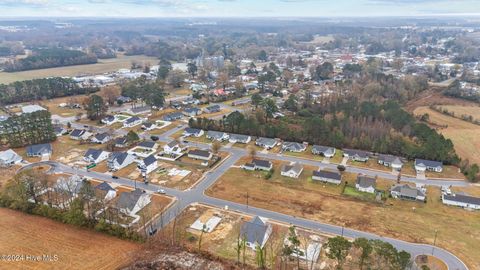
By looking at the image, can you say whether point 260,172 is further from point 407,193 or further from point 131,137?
point 131,137

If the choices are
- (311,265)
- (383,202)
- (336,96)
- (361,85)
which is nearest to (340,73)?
(361,85)

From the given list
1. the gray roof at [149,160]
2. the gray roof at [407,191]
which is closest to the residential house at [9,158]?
the gray roof at [149,160]

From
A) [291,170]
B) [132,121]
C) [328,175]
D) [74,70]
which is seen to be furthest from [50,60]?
[328,175]

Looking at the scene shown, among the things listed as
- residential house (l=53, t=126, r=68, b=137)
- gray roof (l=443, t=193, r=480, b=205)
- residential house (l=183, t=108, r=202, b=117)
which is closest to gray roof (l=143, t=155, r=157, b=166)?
residential house (l=53, t=126, r=68, b=137)

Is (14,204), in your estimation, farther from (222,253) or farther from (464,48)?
(464,48)

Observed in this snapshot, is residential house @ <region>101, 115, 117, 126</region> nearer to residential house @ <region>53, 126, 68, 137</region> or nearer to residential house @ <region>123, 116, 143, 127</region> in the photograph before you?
residential house @ <region>123, 116, 143, 127</region>

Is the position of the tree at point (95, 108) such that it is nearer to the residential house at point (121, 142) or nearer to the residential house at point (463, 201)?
the residential house at point (121, 142)
